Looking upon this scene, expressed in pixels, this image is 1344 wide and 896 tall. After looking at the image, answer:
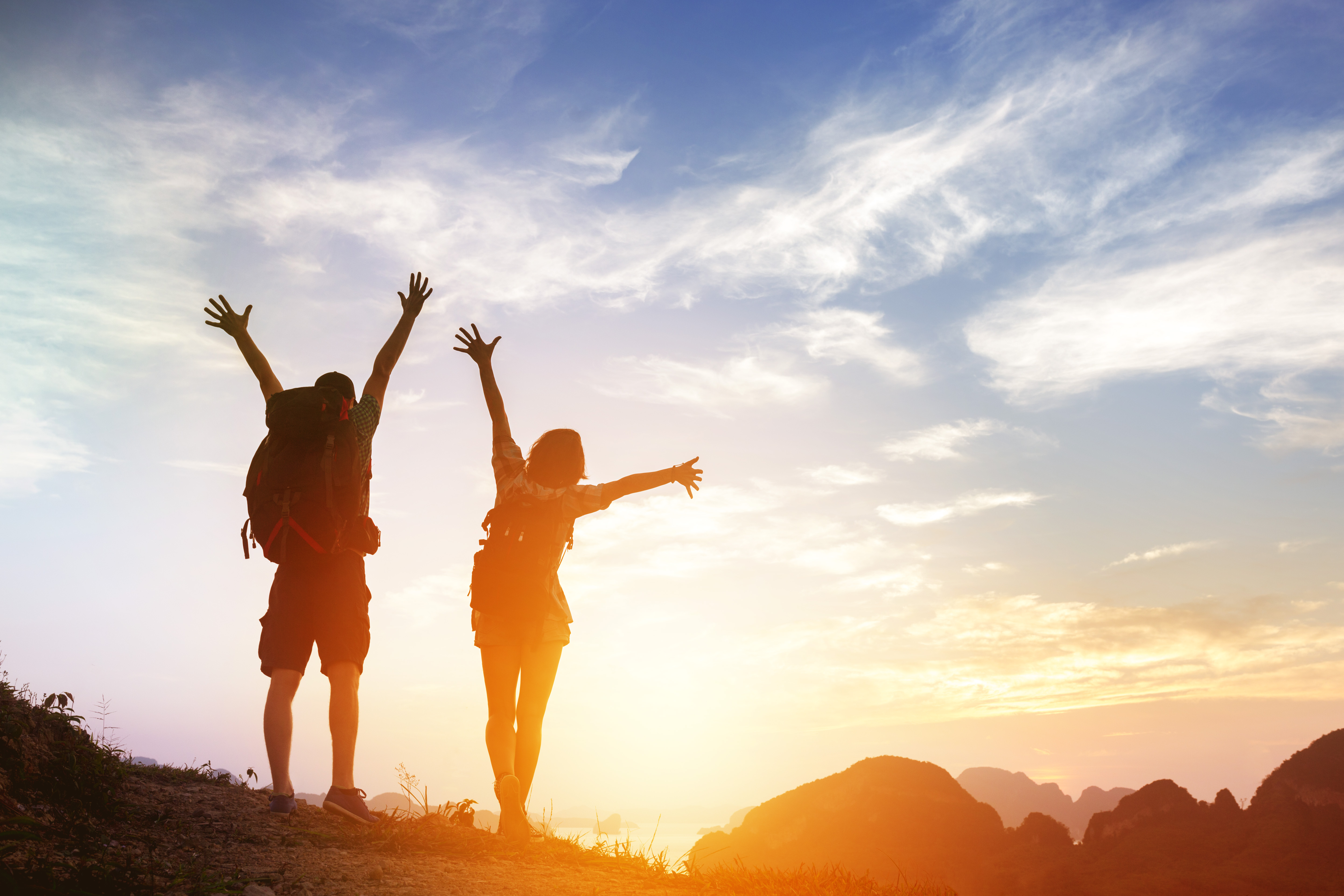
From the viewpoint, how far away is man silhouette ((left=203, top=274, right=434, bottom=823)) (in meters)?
4.74

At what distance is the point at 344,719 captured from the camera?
4738 mm

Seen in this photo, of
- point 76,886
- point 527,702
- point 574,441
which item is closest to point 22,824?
point 76,886

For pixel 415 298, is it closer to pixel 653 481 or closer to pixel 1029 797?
pixel 653 481

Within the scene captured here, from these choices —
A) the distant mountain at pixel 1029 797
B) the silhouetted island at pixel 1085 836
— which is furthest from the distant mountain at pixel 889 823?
the distant mountain at pixel 1029 797

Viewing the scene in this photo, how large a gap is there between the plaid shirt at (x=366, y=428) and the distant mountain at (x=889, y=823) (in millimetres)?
64876

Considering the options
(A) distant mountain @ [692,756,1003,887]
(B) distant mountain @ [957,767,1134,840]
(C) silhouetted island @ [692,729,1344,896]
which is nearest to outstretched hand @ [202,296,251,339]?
(C) silhouetted island @ [692,729,1344,896]

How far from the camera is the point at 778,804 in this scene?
77.6 m

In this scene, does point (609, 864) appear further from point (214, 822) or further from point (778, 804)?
point (778, 804)

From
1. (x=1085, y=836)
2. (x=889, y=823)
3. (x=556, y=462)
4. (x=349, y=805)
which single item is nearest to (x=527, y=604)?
(x=556, y=462)

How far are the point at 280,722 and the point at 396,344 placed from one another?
2614 mm

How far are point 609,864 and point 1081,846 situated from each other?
7532 cm

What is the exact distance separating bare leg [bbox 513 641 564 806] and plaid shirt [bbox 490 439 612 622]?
301mm

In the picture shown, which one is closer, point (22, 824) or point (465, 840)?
point (22, 824)

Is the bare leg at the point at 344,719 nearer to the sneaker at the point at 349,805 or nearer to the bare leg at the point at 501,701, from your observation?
the sneaker at the point at 349,805
